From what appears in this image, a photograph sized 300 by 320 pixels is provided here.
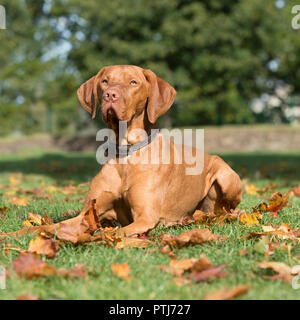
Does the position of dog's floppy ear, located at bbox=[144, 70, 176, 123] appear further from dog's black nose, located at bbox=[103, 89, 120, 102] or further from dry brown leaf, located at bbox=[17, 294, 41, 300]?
dry brown leaf, located at bbox=[17, 294, 41, 300]

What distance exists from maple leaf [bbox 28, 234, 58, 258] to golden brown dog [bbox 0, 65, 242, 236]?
1.93 ft

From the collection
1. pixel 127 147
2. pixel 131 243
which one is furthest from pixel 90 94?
pixel 131 243

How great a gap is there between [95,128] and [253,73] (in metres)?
13.0

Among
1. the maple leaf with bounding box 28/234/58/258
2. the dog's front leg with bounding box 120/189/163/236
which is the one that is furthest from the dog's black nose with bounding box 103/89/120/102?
the maple leaf with bounding box 28/234/58/258

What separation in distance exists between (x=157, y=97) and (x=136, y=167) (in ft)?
2.16

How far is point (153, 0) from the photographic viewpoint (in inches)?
772

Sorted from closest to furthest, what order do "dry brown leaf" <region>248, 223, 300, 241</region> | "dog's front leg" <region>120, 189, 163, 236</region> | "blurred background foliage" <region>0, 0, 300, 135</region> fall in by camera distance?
"dry brown leaf" <region>248, 223, 300, 241</region> → "dog's front leg" <region>120, 189, 163, 236</region> → "blurred background foliage" <region>0, 0, 300, 135</region>

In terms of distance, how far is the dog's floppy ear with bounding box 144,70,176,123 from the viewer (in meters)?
3.62

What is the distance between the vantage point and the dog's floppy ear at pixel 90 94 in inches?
148

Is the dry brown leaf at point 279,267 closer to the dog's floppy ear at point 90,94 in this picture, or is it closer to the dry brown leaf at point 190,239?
the dry brown leaf at point 190,239

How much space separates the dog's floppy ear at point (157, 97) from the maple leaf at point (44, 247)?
1.41 meters

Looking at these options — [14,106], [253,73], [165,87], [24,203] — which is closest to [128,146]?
[165,87]

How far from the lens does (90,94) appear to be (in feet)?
12.6

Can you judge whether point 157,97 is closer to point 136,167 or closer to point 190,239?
point 136,167
